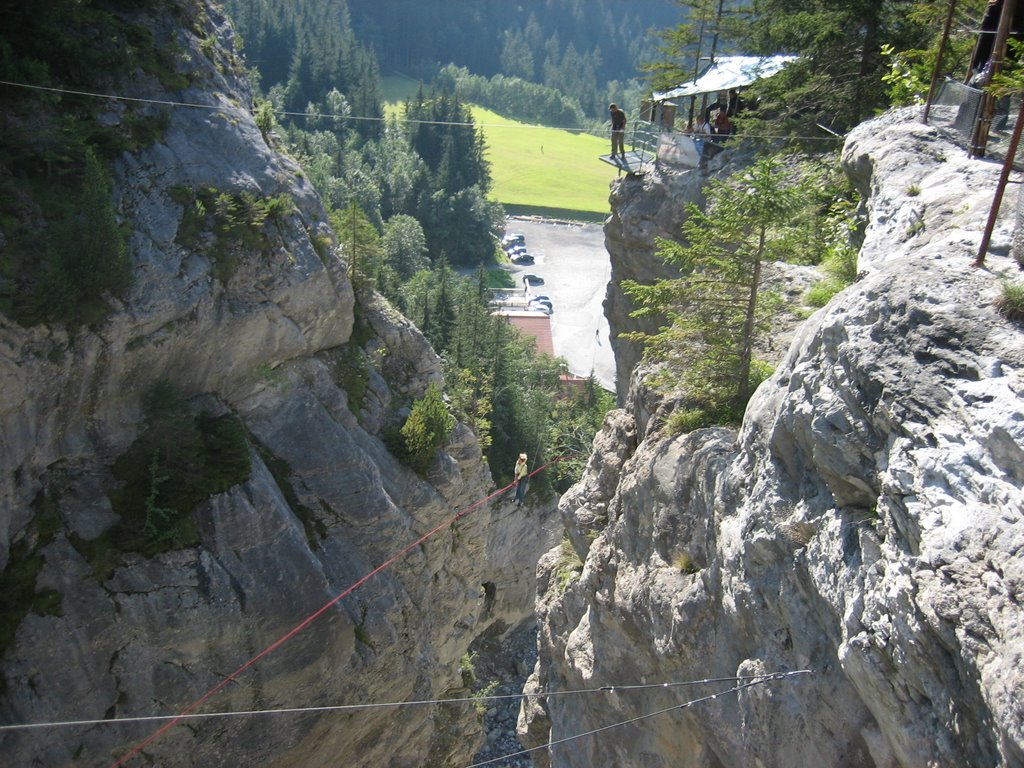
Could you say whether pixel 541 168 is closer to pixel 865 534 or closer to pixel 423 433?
pixel 423 433

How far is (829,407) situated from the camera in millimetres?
8492

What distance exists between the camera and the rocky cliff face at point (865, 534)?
640cm

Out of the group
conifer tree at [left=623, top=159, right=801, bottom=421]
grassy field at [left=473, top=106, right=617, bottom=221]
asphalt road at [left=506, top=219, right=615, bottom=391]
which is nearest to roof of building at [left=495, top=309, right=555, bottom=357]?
asphalt road at [left=506, top=219, right=615, bottom=391]

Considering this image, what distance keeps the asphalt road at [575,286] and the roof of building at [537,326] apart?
1329mm

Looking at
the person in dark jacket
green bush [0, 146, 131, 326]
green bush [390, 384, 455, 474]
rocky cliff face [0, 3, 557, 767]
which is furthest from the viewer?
the person in dark jacket

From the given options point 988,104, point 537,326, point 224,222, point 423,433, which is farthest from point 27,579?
point 537,326

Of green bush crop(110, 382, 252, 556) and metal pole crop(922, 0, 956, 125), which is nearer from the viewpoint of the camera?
metal pole crop(922, 0, 956, 125)

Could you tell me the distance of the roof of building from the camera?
61938mm

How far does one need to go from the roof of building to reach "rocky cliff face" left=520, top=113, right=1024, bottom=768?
47662 mm

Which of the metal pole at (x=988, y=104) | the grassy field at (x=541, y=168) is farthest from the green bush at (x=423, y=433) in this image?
the grassy field at (x=541, y=168)

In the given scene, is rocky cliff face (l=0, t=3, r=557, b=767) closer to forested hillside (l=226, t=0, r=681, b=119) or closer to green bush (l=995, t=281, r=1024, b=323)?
green bush (l=995, t=281, r=1024, b=323)

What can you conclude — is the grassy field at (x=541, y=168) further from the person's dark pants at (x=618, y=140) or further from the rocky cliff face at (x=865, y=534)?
the rocky cliff face at (x=865, y=534)

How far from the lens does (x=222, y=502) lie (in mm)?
17703

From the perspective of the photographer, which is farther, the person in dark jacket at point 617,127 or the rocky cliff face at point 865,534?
the person in dark jacket at point 617,127
